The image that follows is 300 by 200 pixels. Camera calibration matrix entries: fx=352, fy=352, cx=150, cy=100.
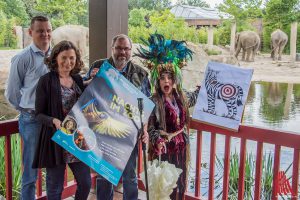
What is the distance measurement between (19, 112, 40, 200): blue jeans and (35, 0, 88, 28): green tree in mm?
4193

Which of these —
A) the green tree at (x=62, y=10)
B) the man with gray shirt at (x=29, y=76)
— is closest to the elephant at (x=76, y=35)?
the green tree at (x=62, y=10)

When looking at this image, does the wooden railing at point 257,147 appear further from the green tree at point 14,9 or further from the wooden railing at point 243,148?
the green tree at point 14,9

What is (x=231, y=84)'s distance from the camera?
2.16m

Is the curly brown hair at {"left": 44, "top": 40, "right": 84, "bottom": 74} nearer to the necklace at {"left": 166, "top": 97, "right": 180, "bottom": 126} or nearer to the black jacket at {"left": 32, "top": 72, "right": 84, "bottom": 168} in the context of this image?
the black jacket at {"left": 32, "top": 72, "right": 84, "bottom": 168}

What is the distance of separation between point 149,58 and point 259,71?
2.64 m

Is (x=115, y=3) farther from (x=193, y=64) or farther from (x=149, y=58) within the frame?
(x=193, y=64)

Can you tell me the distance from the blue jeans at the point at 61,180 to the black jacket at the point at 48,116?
0.06 meters

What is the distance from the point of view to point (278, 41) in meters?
3.87

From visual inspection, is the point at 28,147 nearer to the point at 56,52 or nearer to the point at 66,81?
the point at 66,81

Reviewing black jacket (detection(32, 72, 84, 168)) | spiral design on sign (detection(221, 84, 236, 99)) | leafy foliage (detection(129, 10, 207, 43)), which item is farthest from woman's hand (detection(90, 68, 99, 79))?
leafy foliage (detection(129, 10, 207, 43))

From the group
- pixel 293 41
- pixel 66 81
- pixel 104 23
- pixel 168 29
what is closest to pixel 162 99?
pixel 66 81

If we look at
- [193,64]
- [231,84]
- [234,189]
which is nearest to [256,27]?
[193,64]

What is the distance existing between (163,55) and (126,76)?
10.0 inches

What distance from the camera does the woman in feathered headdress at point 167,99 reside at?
201cm
